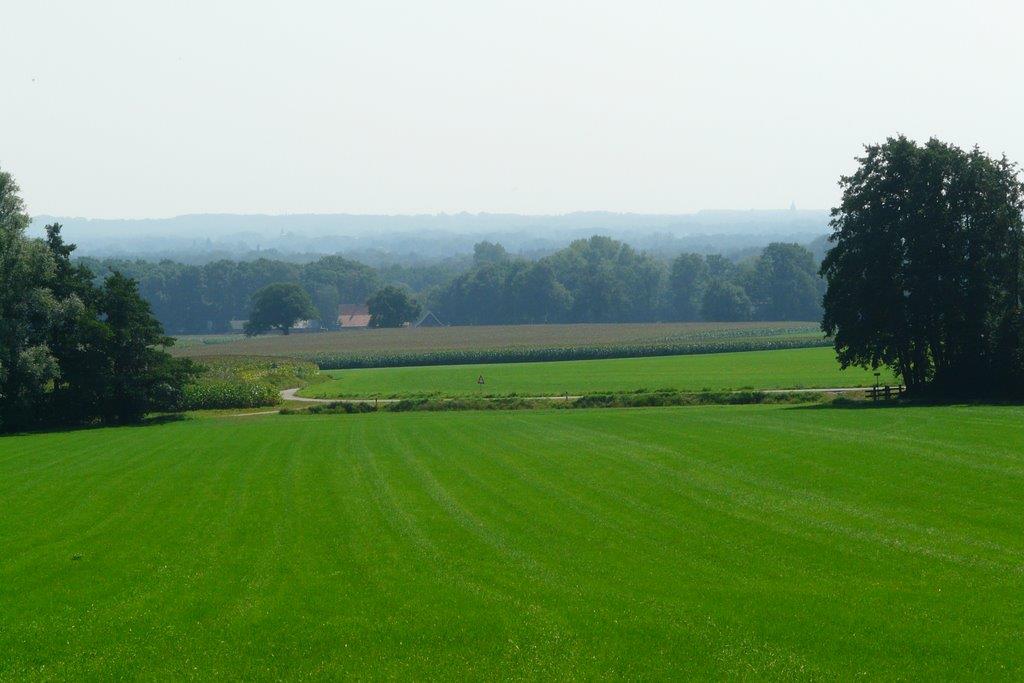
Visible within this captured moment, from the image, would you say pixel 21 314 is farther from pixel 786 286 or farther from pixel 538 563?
pixel 786 286

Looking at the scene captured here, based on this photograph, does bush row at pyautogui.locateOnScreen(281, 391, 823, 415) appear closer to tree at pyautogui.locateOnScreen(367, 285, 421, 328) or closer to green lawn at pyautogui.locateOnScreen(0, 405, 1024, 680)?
green lawn at pyautogui.locateOnScreen(0, 405, 1024, 680)

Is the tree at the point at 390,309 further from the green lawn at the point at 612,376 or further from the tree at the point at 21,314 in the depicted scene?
the tree at the point at 21,314

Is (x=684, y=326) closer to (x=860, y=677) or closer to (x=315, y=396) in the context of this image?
(x=315, y=396)

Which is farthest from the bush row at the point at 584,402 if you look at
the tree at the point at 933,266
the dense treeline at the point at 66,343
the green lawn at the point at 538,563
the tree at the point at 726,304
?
the tree at the point at 726,304

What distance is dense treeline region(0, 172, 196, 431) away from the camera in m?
53.2

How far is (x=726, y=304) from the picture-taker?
18175 centimetres

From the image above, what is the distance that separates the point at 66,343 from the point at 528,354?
64321 mm

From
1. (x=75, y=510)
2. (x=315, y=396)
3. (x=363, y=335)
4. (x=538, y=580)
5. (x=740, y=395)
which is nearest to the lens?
(x=538, y=580)

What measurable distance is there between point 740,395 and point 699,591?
46.9 m

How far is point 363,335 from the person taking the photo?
151 meters

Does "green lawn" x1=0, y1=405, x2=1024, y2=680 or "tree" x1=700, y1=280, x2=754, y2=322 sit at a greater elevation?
"tree" x1=700, y1=280, x2=754, y2=322

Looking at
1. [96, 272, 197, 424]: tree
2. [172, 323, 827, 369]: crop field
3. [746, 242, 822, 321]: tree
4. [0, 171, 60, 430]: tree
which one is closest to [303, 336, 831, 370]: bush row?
[172, 323, 827, 369]: crop field

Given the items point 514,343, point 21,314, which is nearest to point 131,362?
point 21,314

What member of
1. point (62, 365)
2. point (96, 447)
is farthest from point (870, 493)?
point (62, 365)
